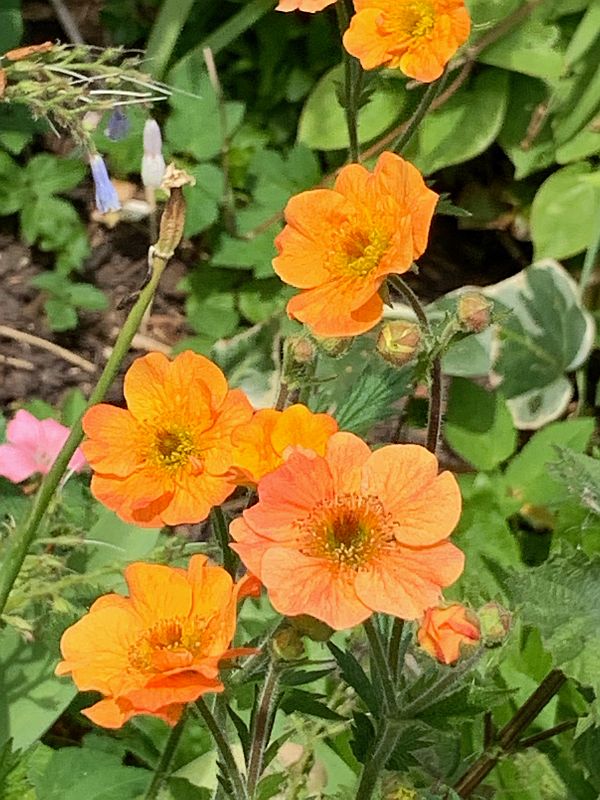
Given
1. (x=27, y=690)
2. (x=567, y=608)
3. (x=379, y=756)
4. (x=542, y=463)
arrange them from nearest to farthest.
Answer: (x=379, y=756), (x=567, y=608), (x=27, y=690), (x=542, y=463)

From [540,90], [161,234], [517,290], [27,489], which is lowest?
[27,489]

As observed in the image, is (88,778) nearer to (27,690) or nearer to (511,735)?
(27,690)

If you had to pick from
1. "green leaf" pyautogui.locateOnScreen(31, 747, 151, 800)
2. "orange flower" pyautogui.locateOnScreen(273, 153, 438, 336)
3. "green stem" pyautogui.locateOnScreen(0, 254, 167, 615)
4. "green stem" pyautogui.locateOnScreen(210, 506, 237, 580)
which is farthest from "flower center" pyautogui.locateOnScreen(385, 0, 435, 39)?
"green leaf" pyautogui.locateOnScreen(31, 747, 151, 800)

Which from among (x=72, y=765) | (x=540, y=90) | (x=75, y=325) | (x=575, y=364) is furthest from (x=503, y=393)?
(x=72, y=765)

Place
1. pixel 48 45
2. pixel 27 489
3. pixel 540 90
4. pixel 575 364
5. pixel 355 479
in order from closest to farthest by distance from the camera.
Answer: pixel 355 479, pixel 48 45, pixel 27 489, pixel 575 364, pixel 540 90

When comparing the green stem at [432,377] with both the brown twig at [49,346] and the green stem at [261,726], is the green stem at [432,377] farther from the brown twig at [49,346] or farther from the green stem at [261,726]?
the brown twig at [49,346]

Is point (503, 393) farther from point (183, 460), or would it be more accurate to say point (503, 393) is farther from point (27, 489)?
point (183, 460)

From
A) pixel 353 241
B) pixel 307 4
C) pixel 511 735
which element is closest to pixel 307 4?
pixel 307 4
